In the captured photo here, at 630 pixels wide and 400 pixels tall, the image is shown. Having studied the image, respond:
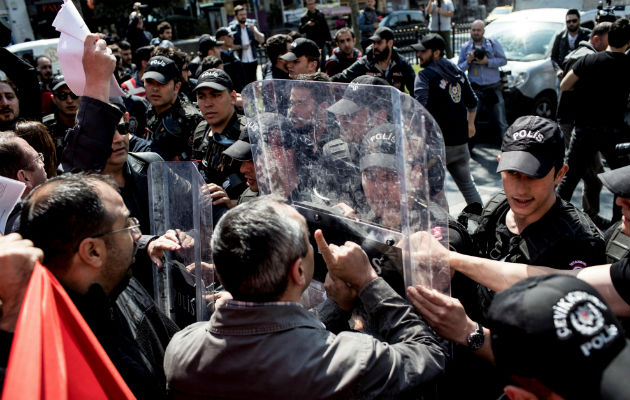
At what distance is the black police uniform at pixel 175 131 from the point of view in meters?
4.38

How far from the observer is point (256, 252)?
1.42 metres

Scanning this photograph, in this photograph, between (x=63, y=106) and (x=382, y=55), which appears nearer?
(x=63, y=106)

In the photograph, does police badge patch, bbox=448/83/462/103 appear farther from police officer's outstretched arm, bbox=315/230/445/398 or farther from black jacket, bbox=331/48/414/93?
police officer's outstretched arm, bbox=315/230/445/398

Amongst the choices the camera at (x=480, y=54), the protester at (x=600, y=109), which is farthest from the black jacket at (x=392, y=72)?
the protester at (x=600, y=109)

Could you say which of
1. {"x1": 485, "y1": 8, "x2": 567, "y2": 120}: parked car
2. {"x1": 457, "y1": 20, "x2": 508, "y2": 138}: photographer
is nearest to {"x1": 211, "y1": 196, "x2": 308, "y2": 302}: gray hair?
{"x1": 457, "y1": 20, "x2": 508, "y2": 138}: photographer

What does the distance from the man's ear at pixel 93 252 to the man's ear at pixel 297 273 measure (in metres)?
0.64

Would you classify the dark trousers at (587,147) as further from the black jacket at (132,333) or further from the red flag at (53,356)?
the red flag at (53,356)

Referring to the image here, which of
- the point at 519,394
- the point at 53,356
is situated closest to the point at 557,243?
the point at 519,394

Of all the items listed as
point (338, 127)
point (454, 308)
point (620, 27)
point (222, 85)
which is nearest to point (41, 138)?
point (222, 85)

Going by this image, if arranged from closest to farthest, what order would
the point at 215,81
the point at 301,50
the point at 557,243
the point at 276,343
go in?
the point at 276,343, the point at 557,243, the point at 215,81, the point at 301,50

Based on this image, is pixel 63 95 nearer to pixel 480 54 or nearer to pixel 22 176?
pixel 22 176

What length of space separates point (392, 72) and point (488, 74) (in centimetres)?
193

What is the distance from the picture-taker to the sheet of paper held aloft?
7.32 ft

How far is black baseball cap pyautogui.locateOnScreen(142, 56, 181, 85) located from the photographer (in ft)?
14.7
